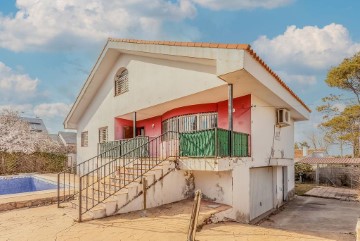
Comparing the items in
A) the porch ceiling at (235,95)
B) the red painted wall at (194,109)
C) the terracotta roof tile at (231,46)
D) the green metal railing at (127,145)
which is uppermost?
the terracotta roof tile at (231,46)

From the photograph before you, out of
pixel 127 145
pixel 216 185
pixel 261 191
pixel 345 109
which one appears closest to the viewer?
pixel 216 185

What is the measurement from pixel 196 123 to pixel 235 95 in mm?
2315

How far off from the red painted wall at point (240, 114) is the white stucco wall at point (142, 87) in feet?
6.41

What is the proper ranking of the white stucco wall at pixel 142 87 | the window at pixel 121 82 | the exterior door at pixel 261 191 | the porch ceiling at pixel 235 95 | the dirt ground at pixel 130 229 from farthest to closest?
the window at pixel 121 82
the exterior door at pixel 261 191
the white stucco wall at pixel 142 87
the porch ceiling at pixel 235 95
the dirt ground at pixel 130 229

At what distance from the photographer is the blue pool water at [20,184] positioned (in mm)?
19941

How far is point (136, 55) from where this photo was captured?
1513 centimetres

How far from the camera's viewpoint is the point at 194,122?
13148mm

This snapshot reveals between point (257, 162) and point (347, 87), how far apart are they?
888 inches

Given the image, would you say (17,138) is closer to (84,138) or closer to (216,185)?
(84,138)

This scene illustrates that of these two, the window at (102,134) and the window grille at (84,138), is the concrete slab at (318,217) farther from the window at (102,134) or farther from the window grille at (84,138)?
the window grille at (84,138)

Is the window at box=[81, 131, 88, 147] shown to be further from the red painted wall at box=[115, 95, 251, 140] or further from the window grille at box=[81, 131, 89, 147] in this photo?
the red painted wall at box=[115, 95, 251, 140]

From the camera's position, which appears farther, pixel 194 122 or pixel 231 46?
pixel 194 122

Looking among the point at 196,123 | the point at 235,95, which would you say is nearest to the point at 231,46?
the point at 235,95

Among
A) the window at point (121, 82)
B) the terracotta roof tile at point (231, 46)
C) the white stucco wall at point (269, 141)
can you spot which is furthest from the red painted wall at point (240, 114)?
the window at point (121, 82)
